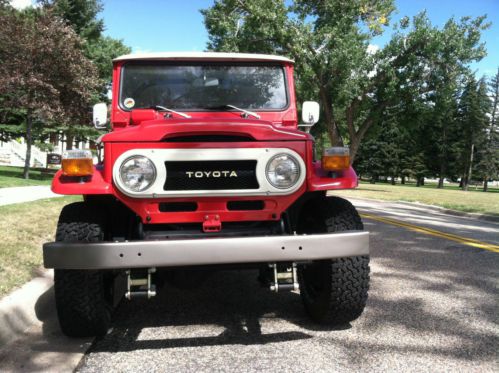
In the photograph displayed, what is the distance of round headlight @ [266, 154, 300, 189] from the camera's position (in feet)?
11.2

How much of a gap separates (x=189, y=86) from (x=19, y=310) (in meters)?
2.34

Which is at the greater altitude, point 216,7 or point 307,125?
point 216,7

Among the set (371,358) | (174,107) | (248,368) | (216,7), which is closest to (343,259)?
(371,358)

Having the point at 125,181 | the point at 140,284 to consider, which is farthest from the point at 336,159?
the point at 140,284

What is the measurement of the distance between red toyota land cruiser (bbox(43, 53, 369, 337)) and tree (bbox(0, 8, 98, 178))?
16422mm

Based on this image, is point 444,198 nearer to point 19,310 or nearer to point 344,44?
point 344,44

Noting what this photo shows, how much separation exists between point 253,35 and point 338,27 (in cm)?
438

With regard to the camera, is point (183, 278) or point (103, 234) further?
point (183, 278)

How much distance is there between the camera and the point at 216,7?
27344 mm

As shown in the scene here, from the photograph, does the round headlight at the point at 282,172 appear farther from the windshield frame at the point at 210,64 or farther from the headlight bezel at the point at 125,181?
the windshield frame at the point at 210,64

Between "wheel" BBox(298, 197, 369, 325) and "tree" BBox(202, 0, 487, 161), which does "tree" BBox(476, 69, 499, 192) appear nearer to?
"tree" BBox(202, 0, 487, 161)

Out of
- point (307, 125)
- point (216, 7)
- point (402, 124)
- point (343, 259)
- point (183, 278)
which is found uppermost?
point (216, 7)

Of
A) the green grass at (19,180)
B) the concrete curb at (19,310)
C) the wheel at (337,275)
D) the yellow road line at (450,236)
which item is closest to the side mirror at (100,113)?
the concrete curb at (19,310)

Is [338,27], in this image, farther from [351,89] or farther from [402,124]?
[402,124]
